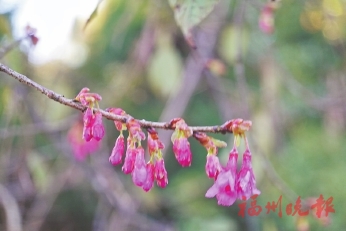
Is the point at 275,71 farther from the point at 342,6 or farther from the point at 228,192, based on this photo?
the point at 228,192

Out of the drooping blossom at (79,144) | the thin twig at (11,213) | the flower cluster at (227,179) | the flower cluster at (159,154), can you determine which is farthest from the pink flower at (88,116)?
A: the thin twig at (11,213)

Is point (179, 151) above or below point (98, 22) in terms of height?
below

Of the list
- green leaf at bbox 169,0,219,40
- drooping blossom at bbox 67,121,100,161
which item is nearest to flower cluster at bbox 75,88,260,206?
green leaf at bbox 169,0,219,40

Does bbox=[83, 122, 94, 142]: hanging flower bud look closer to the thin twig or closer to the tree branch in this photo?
the tree branch

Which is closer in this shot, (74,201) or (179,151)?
(179,151)

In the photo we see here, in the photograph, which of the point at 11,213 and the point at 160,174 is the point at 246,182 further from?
the point at 11,213

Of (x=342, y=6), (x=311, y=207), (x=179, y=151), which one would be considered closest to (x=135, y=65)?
(x=342, y=6)
